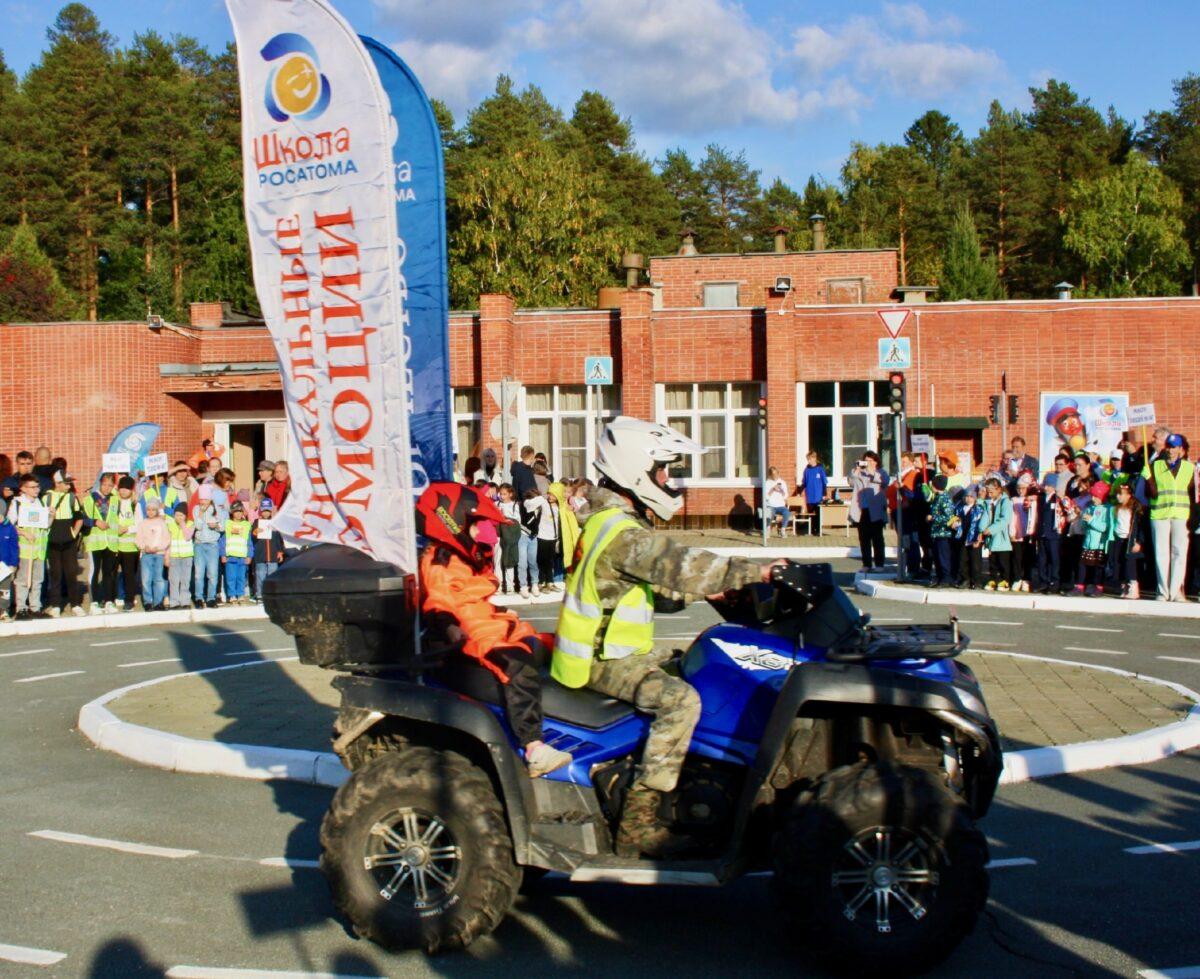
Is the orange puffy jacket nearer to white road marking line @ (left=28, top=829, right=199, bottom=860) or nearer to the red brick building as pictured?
white road marking line @ (left=28, top=829, right=199, bottom=860)

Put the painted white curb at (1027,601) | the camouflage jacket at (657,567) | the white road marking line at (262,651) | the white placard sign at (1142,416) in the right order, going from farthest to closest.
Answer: the white placard sign at (1142,416) < the painted white curb at (1027,601) < the white road marking line at (262,651) < the camouflage jacket at (657,567)

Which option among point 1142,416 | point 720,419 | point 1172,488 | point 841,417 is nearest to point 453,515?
point 1172,488

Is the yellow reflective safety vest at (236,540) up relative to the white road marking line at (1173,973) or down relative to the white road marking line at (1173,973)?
up

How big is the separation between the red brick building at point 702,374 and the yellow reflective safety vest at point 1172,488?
17.8 m

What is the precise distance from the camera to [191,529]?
18875 millimetres

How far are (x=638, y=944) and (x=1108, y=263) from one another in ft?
226

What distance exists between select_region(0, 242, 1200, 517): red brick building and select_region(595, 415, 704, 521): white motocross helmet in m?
28.5

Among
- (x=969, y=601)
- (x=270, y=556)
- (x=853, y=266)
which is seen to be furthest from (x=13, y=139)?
(x=969, y=601)

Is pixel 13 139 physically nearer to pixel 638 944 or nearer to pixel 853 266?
pixel 853 266

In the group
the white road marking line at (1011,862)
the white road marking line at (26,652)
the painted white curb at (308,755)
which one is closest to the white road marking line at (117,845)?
the painted white curb at (308,755)

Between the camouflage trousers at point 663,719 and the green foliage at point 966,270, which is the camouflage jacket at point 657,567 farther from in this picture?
the green foliage at point 966,270

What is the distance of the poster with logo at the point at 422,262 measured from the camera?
7.67 m

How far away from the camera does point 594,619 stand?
223 inches

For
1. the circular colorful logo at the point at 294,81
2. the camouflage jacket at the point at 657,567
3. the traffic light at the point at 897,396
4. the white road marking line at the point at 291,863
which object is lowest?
the white road marking line at the point at 291,863
